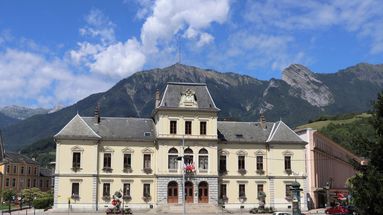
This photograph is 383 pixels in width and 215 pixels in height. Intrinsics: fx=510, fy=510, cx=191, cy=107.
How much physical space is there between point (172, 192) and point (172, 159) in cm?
400

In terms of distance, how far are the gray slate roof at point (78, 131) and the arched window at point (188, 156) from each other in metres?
10.7

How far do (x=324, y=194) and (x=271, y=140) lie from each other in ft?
49.2

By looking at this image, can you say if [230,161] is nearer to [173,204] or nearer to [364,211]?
[173,204]

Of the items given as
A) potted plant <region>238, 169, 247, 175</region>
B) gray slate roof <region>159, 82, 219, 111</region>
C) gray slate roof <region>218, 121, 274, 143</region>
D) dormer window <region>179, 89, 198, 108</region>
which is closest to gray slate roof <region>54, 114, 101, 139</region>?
gray slate roof <region>159, 82, 219, 111</region>

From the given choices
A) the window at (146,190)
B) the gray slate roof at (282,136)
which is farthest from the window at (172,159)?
the gray slate roof at (282,136)

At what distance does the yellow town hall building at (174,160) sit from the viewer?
201 ft

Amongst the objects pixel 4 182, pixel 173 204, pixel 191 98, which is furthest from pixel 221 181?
pixel 4 182

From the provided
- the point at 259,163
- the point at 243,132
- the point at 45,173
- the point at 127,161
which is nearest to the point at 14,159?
the point at 45,173

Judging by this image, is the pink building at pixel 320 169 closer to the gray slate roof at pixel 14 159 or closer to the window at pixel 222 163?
the window at pixel 222 163

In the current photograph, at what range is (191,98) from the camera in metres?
64.1

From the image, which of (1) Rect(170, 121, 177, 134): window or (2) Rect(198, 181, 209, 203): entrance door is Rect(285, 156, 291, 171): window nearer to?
(2) Rect(198, 181, 209, 203): entrance door

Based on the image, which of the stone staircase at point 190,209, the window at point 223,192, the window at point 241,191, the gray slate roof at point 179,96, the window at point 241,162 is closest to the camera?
the stone staircase at point 190,209

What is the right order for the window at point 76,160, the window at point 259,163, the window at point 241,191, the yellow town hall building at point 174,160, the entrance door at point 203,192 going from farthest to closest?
the window at point 259,163 → the window at point 241,191 → the entrance door at point 203,192 → the yellow town hall building at point 174,160 → the window at point 76,160

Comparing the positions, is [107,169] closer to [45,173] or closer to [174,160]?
[174,160]
